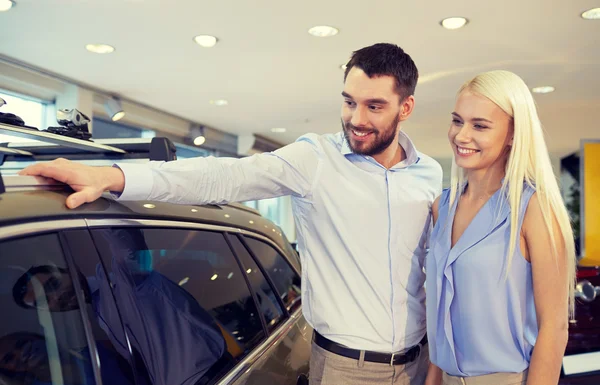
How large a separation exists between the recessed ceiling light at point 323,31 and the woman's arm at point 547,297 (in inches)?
138

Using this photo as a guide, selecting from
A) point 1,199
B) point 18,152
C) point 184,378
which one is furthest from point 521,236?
point 18,152

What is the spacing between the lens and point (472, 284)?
135 cm

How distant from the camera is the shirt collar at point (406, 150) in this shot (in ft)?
5.19

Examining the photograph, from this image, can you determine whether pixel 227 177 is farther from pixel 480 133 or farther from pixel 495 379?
pixel 495 379

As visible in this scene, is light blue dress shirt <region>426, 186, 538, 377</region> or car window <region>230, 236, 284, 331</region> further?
car window <region>230, 236, 284, 331</region>

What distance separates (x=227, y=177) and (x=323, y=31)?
11.5ft

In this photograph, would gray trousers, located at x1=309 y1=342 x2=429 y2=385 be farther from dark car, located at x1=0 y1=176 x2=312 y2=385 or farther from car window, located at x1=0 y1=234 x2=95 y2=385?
car window, located at x1=0 y1=234 x2=95 y2=385

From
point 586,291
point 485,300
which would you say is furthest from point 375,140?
point 586,291

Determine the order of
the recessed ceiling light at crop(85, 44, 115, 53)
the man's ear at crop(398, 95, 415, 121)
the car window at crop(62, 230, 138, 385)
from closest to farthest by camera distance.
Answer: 1. the car window at crop(62, 230, 138, 385)
2. the man's ear at crop(398, 95, 415, 121)
3. the recessed ceiling light at crop(85, 44, 115, 53)

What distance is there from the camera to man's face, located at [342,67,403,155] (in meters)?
1.56

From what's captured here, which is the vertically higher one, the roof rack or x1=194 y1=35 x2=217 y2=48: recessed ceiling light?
x1=194 y1=35 x2=217 y2=48: recessed ceiling light

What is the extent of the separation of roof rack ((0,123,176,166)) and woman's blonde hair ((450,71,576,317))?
30.8 inches

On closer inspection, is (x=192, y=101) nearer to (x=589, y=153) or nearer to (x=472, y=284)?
(x=589, y=153)

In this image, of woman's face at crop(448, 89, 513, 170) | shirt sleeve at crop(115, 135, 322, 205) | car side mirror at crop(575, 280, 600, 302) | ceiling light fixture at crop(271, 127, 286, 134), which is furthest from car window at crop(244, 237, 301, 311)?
ceiling light fixture at crop(271, 127, 286, 134)
